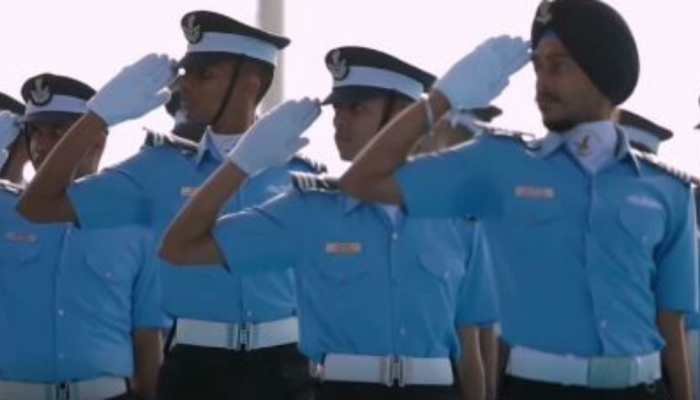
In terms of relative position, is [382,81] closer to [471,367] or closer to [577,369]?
[471,367]

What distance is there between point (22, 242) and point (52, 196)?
0.93 metres

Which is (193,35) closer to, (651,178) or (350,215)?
(350,215)

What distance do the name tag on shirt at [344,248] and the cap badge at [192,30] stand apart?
1.31m

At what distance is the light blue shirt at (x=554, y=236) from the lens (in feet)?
18.7

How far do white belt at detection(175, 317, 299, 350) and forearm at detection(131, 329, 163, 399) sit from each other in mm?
715

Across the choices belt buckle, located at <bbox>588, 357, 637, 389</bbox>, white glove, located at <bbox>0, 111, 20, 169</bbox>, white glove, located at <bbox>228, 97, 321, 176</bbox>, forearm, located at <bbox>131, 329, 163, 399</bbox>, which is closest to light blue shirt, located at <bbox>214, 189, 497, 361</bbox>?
white glove, located at <bbox>228, 97, 321, 176</bbox>

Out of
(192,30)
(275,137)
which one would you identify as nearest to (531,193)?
(275,137)

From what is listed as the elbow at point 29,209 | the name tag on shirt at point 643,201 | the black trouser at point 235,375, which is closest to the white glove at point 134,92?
the elbow at point 29,209

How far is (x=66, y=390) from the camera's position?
7.53m

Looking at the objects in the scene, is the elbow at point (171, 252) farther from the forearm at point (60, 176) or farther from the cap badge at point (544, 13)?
the cap badge at point (544, 13)

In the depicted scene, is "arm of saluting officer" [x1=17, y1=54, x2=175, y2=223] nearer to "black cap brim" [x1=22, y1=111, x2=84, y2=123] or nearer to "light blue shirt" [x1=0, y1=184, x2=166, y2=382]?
"light blue shirt" [x1=0, y1=184, x2=166, y2=382]

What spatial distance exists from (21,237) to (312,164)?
4.41 feet

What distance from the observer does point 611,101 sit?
5.88 metres

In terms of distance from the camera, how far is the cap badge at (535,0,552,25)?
5.80m
